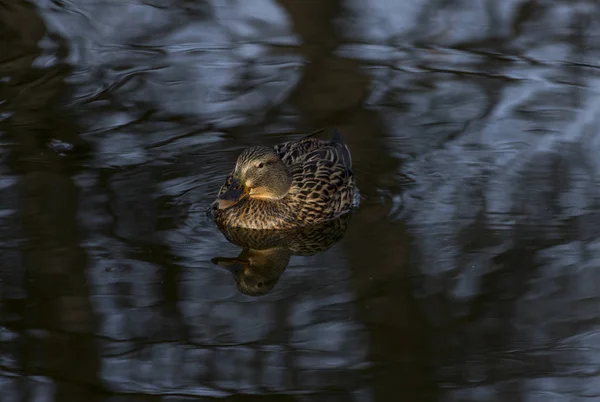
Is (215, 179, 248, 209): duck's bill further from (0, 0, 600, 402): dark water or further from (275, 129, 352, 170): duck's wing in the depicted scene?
(275, 129, 352, 170): duck's wing

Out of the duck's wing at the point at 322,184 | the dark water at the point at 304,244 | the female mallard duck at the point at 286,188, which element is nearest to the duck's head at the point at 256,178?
the female mallard duck at the point at 286,188

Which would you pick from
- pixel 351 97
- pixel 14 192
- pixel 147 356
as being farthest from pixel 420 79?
pixel 147 356

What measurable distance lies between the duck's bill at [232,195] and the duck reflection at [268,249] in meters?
0.22

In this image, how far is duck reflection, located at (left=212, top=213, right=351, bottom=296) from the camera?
23.1 feet

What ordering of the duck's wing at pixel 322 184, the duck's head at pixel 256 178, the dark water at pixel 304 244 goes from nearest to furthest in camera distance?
the dark water at pixel 304 244
the duck's head at pixel 256 178
the duck's wing at pixel 322 184

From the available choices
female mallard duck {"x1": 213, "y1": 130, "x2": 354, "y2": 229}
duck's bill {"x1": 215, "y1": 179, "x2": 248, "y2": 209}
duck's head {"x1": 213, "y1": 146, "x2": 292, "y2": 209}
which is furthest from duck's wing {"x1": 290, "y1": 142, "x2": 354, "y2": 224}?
duck's bill {"x1": 215, "y1": 179, "x2": 248, "y2": 209}

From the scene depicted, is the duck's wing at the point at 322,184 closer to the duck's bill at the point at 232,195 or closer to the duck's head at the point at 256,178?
the duck's head at the point at 256,178

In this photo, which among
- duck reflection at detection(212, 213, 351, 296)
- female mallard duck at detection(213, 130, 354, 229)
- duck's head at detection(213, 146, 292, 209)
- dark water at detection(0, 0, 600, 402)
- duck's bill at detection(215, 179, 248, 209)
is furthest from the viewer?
female mallard duck at detection(213, 130, 354, 229)

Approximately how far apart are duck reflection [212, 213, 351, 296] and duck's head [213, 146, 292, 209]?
0.82ft

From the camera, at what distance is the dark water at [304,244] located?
19.6 ft

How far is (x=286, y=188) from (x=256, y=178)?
1.14 feet

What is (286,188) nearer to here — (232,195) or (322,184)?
(322,184)

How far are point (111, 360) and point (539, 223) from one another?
319 centimetres

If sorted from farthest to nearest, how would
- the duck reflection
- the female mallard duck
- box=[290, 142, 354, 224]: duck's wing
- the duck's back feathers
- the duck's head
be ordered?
the duck's back feathers, box=[290, 142, 354, 224]: duck's wing, the female mallard duck, the duck's head, the duck reflection
